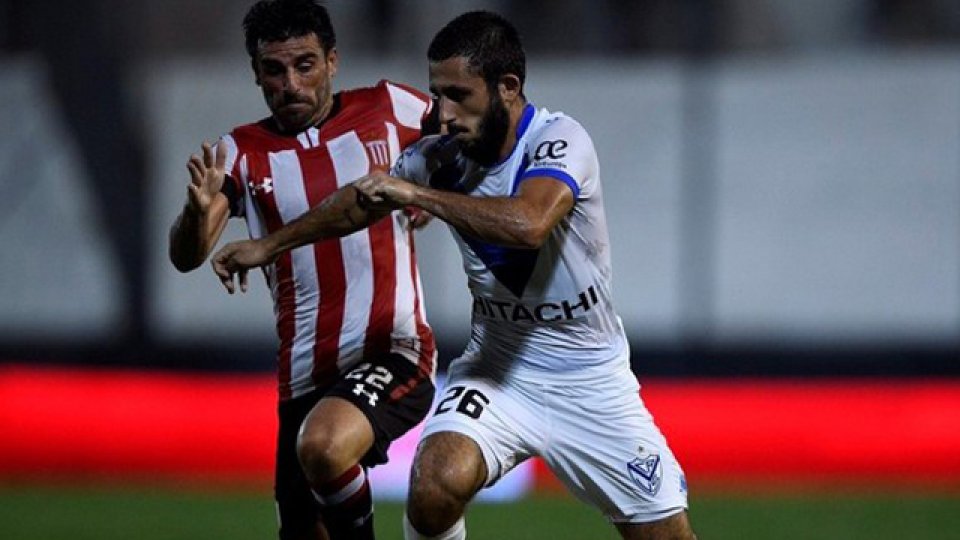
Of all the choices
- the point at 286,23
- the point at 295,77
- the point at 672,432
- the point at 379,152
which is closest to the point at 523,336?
the point at 379,152

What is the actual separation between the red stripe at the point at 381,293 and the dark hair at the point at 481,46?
3.26 feet

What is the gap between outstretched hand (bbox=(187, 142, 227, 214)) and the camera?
5.33 meters

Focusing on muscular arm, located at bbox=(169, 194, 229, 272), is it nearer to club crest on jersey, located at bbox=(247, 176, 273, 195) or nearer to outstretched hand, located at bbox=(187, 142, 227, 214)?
outstretched hand, located at bbox=(187, 142, 227, 214)

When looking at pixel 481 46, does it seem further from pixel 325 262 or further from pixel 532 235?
pixel 325 262

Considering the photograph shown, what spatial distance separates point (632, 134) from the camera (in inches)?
471

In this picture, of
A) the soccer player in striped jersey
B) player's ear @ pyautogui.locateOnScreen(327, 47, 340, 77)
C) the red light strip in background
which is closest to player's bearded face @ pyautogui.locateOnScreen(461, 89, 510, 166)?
the soccer player in striped jersey

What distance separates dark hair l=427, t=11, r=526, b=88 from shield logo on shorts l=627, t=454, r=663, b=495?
1.32m

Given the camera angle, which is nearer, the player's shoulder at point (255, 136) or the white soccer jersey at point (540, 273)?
the white soccer jersey at point (540, 273)

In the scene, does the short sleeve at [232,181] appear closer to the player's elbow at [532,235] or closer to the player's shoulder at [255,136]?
the player's shoulder at [255,136]

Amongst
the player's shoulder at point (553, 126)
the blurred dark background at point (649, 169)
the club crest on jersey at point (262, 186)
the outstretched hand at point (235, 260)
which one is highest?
the player's shoulder at point (553, 126)

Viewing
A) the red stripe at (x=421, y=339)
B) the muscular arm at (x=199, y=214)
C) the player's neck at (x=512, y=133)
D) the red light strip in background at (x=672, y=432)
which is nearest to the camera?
the player's neck at (x=512, y=133)

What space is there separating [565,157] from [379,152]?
1117 mm

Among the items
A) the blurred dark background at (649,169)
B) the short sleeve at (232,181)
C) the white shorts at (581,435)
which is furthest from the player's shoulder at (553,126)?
the blurred dark background at (649,169)

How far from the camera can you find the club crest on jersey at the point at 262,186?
587 centimetres
